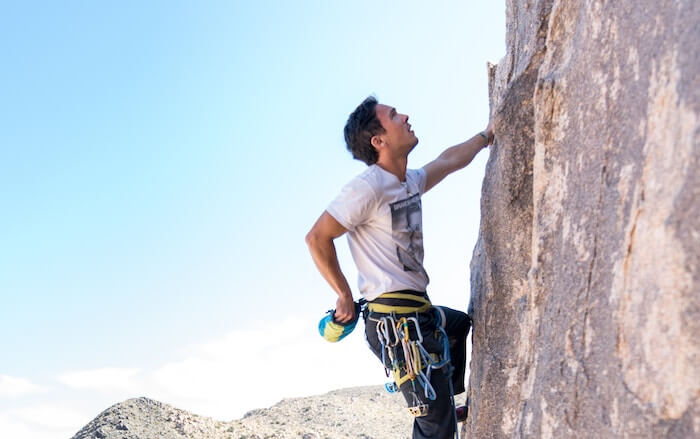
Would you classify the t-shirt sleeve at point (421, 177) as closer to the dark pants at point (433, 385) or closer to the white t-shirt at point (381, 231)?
the white t-shirt at point (381, 231)

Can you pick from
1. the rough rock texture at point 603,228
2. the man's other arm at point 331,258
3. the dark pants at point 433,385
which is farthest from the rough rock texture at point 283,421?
the rough rock texture at point 603,228

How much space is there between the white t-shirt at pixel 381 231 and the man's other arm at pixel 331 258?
0.33 ft

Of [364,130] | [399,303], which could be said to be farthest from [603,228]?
[364,130]

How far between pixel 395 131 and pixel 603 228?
295 cm

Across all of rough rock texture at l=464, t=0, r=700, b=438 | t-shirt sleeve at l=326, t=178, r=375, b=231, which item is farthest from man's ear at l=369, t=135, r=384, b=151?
rough rock texture at l=464, t=0, r=700, b=438

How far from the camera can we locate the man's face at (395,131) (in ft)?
22.1

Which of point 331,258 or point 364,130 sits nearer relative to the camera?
point 331,258

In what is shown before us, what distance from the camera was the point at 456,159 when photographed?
709cm

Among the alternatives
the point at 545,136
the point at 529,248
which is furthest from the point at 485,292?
the point at 545,136

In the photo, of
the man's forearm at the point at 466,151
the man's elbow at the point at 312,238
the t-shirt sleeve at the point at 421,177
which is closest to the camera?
the man's elbow at the point at 312,238

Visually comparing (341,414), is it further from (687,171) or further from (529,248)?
(687,171)

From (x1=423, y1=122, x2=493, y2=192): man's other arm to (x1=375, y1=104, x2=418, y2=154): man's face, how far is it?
1.34ft

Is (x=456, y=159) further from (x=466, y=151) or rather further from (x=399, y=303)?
(x=399, y=303)

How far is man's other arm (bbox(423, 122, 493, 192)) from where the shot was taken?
7.07m
